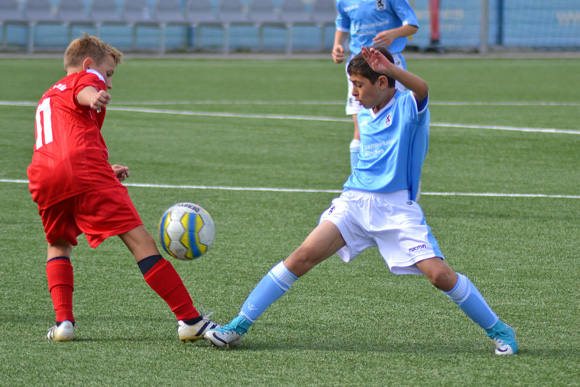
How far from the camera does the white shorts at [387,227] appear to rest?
3697 millimetres

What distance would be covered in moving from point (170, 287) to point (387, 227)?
1018 millimetres

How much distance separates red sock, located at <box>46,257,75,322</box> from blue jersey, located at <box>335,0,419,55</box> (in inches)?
152

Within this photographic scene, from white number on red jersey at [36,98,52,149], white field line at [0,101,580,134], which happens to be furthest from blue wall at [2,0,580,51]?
white number on red jersey at [36,98,52,149]

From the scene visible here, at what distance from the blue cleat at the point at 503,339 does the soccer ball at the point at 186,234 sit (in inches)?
54.6

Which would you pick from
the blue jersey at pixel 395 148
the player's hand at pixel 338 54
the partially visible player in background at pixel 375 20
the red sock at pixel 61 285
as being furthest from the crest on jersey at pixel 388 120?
the partially visible player in background at pixel 375 20

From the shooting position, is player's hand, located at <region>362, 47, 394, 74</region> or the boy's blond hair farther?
the boy's blond hair

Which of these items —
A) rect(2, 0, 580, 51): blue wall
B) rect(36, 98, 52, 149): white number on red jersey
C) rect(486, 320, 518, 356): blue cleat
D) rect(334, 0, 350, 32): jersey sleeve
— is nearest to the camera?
rect(486, 320, 518, 356): blue cleat

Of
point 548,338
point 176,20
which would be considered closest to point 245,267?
point 548,338

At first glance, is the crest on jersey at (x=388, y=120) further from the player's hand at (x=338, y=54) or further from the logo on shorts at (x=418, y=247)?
the player's hand at (x=338, y=54)

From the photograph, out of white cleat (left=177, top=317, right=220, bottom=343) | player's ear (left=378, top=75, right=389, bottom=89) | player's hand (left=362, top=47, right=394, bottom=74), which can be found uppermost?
player's hand (left=362, top=47, right=394, bottom=74)

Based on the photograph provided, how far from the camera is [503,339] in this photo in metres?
3.72

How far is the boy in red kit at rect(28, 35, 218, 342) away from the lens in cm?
384

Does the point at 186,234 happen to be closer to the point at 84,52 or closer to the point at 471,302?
the point at 84,52

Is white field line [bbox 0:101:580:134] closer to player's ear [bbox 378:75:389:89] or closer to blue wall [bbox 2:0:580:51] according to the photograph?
player's ear [bbox 378:75:389:89]
